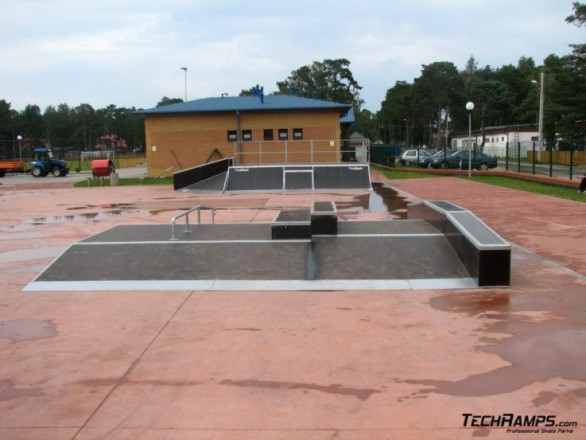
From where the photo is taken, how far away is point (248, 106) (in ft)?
130

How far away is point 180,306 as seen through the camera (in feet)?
25.2

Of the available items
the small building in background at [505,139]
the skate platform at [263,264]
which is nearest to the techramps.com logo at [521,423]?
the skate platform at [263,264]

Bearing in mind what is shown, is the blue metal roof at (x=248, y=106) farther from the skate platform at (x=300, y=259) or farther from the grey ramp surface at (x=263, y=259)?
the grey ramp surface at (x=263, y=259)

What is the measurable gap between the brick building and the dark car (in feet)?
33.0

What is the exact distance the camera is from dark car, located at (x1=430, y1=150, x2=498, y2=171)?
43.4 m

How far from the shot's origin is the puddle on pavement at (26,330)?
6543 mm

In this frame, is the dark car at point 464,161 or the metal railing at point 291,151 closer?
the metal railing at point 291,151

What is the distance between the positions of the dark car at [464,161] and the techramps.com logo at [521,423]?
131 ft

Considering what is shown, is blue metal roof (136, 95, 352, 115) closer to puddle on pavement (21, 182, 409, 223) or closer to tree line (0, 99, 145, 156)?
puddle on pavement (21, 182, 409, 223)

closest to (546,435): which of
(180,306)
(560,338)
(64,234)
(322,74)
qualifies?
(560,338)

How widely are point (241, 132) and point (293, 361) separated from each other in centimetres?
3471

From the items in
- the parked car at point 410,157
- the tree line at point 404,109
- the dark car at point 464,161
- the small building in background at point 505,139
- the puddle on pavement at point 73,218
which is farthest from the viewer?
the tree line at point 404,109

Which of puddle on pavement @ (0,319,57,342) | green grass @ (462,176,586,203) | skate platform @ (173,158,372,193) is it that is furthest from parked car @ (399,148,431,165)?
puddle on pavement @ (0,319,57,342)

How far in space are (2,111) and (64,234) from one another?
102835mm
